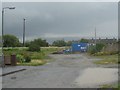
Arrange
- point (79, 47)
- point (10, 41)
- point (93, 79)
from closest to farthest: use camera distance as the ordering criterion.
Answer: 1. point (93, 79)
2. point (79, 47)
3. point (10, 41)

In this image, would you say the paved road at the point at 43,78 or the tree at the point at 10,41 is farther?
the tree at the point at 10,41

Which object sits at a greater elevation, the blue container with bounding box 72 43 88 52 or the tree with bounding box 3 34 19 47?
the tree with bounding box 3 34 19 47

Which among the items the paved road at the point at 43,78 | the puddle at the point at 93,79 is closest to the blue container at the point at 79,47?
the paved road at the point at 43,78

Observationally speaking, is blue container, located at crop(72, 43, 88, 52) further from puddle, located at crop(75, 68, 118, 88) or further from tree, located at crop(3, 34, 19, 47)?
puddle, located at crop(75, 68, 118, 88)

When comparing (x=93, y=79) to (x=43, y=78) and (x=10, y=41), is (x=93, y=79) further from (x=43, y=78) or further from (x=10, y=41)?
(x=10, y=41)

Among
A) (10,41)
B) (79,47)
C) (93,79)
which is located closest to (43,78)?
(93,79)

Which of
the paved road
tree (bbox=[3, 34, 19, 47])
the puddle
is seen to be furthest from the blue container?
the puddle

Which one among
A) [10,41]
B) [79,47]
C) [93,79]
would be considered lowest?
[79,47]

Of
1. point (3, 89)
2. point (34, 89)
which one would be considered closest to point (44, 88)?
point (34, 89)

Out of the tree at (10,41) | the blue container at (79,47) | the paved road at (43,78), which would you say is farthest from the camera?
the tree at (10,41)

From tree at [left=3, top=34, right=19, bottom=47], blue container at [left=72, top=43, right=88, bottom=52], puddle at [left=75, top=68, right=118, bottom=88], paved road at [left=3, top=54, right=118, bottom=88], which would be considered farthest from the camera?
tree at [left=3, top=34, right=19, bottom=47]

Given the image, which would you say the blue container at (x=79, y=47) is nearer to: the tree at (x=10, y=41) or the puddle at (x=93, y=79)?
the tree at (x=10, y=41)

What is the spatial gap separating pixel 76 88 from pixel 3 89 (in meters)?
3.38

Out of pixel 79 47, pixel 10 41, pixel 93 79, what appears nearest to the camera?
pixel 93 79
